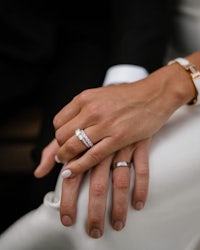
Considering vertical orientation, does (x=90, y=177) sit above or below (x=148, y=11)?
below

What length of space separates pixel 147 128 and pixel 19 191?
819mm

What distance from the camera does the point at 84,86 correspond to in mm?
886

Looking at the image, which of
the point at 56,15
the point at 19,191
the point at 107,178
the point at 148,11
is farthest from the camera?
the point at 19,191

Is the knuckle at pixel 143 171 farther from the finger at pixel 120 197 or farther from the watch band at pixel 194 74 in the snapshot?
the watch band at pixel 194 74

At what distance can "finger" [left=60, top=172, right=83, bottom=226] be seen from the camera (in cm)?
47

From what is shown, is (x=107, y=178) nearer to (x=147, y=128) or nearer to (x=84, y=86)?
(x=147, y=128)

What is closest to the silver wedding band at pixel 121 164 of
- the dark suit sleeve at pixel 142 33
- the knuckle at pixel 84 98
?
the knuckle at pixel 84 98

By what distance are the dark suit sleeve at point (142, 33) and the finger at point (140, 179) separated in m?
0.35

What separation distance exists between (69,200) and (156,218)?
12 cm

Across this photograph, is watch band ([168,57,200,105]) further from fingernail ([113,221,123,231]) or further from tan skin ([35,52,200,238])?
fingernail ([113,221,123,231])

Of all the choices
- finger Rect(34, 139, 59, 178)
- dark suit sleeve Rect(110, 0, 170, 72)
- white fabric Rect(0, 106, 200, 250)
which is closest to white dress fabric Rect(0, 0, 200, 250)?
white fabric Rect(0, 106, 200, 250)

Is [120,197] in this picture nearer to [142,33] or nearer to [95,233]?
[95,233]

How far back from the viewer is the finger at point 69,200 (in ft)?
1.55

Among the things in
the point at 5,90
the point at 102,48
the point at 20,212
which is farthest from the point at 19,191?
the point at 102,48
